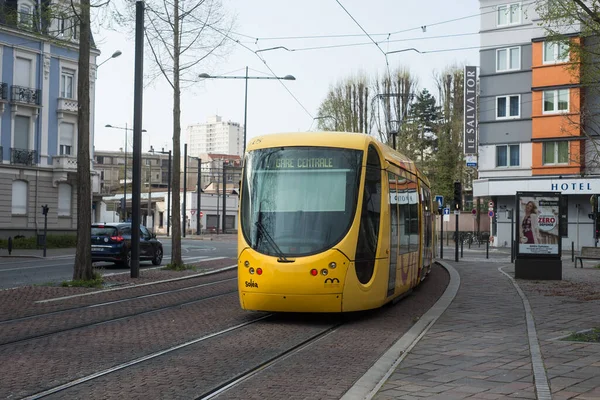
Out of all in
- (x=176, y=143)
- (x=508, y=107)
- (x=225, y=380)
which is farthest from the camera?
(x=508, y=107)

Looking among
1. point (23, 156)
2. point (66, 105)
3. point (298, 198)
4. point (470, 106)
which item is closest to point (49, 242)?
point (23, 156)

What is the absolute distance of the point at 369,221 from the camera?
12.3 meters

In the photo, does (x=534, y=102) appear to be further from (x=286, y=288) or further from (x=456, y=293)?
(x=286, y=288)

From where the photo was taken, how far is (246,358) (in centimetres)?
890

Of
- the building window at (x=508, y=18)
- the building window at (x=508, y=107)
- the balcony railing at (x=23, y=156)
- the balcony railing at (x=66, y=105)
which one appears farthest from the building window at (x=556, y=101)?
the balcony railing at (x=23, y=156)

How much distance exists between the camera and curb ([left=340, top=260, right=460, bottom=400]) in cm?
705

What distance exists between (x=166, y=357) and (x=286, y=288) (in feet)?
9.93

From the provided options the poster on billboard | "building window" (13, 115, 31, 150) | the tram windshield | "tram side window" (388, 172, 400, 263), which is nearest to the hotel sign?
"building window" (13, 115, 31, 150)

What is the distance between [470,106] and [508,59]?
381cm

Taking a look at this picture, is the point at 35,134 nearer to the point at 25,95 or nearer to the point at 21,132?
the point at 21,132

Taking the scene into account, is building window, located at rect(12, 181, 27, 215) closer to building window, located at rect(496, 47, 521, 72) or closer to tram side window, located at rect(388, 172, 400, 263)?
building window, located at rect(496, 47, 521, 72)

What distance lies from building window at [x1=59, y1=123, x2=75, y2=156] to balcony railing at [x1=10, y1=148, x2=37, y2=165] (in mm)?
2264

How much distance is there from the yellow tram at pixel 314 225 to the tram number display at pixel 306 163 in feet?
0.05

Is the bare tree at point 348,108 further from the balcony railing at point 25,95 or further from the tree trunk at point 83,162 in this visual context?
the tree trunk at point 83,162
